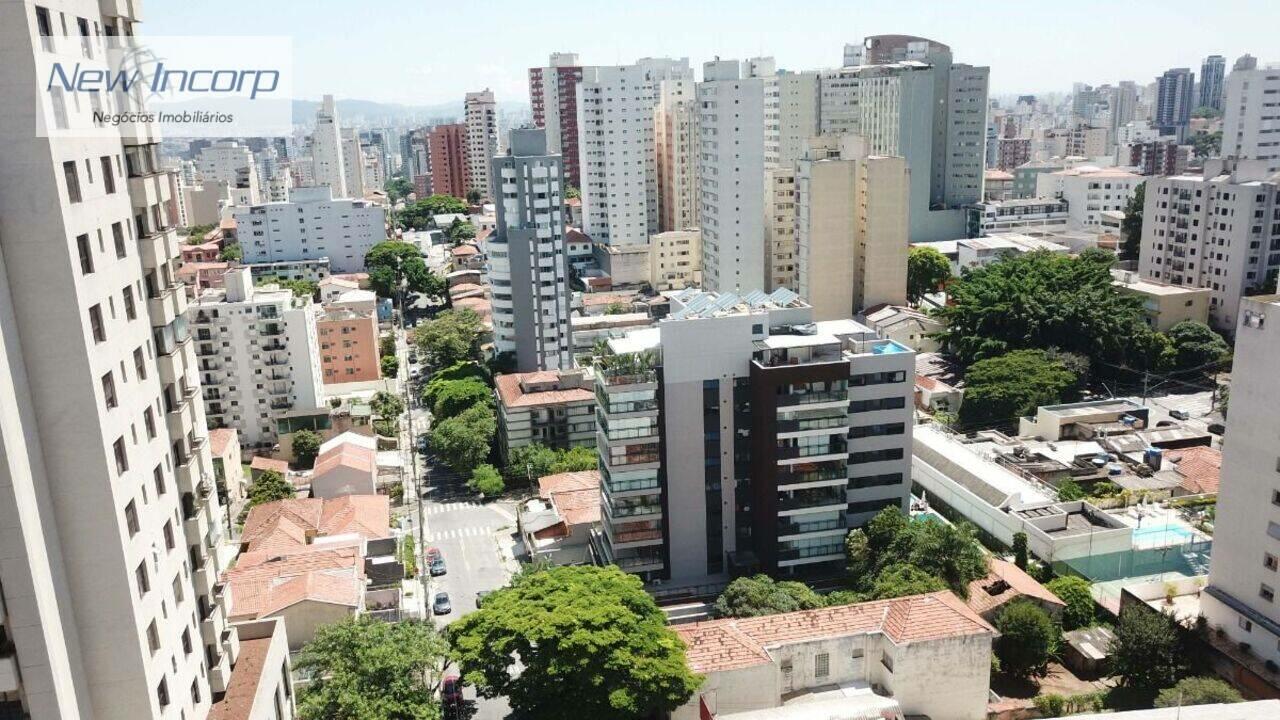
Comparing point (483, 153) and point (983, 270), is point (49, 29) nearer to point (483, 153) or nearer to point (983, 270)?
point (983, 270)

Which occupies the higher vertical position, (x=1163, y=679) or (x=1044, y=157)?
(x=1044, y=157)

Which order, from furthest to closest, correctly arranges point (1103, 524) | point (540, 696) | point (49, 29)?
1. point (1103, 524)
2. point (540, 696)
3. point (49, 29)

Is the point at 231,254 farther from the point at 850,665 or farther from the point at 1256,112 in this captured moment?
the point at 1256,112

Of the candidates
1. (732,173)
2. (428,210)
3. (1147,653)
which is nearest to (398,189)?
(428,210)

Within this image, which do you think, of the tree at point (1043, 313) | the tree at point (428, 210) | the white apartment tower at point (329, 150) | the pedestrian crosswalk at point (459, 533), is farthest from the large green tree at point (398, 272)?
the white apartment tower at point (329, 150)

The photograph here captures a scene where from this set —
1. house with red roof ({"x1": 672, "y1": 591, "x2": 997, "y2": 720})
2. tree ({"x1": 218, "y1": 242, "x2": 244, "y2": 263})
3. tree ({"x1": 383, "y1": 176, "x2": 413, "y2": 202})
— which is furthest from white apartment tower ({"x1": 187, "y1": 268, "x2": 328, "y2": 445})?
tree ({"x1": 383, "y1": 176, "x2": 413, "y2": 202})

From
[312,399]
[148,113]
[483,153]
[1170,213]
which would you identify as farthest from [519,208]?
[483,153]
